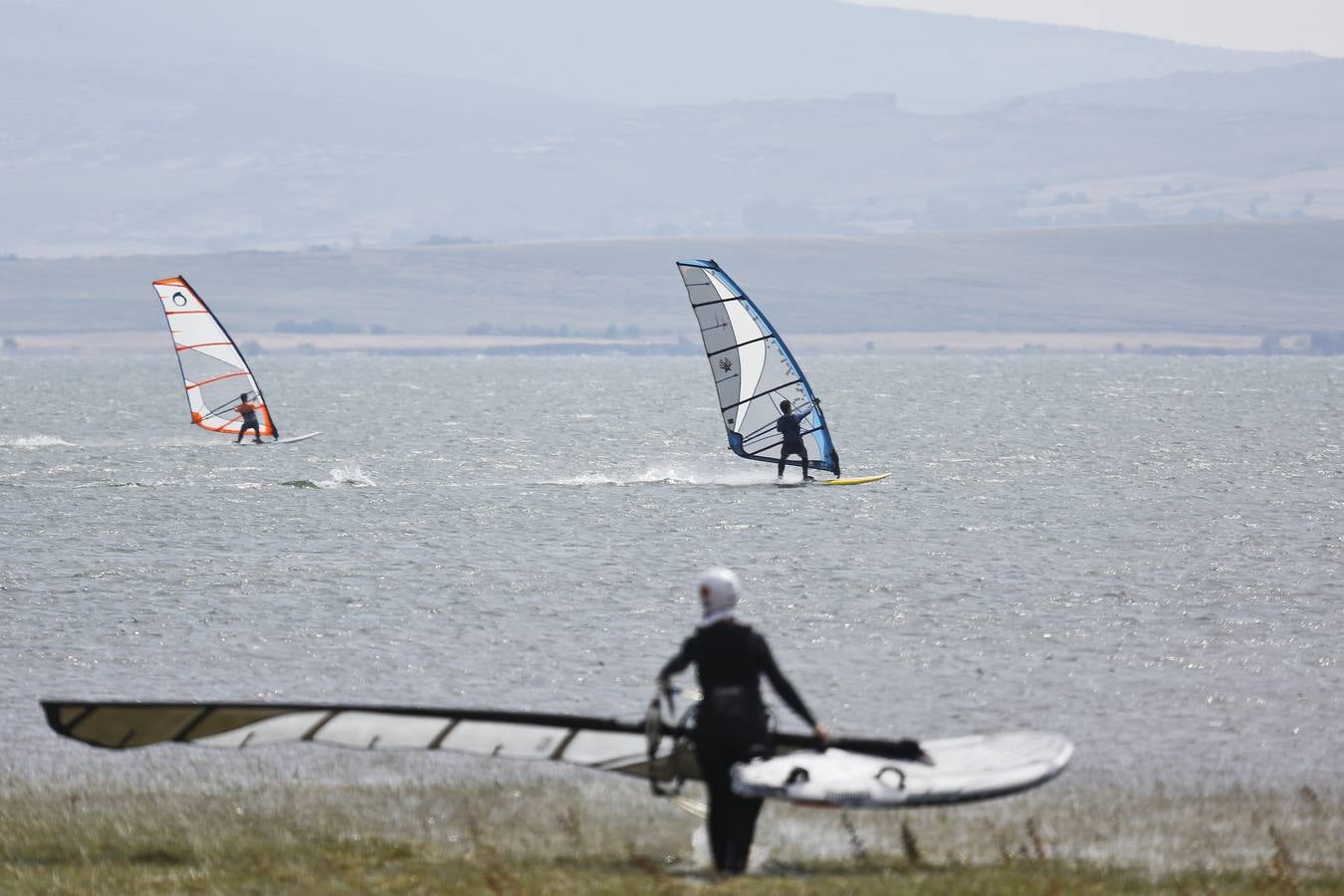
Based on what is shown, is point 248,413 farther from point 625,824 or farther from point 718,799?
point 718,799

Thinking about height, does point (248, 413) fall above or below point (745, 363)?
below

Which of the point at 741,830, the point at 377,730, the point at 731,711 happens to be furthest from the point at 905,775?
the point at 377,730

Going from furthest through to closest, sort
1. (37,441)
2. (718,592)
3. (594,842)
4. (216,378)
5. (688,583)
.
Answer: (37,441), (216,378), (688,583), (594,842), (718,592)

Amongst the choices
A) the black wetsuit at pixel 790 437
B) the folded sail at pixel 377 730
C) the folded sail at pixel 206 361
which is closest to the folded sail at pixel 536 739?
the folded sail at pixel 377 730

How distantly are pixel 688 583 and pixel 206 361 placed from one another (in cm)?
2716

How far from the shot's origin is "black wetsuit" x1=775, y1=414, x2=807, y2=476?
39.3 metres

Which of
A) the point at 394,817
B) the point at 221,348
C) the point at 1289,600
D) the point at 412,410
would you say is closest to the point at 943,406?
the point at 412,410

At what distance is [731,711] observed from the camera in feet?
35.6

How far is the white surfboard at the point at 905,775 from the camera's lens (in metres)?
10.9

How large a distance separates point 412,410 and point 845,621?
78.0 m

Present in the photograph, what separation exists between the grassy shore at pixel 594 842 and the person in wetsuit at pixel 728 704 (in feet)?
1.08

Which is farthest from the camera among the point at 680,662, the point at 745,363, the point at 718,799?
the point at 745,363

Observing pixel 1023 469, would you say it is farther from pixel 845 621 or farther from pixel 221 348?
pixel 845 621

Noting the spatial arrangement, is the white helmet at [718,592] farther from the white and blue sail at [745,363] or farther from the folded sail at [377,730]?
the white and blue sail at [745,363]
